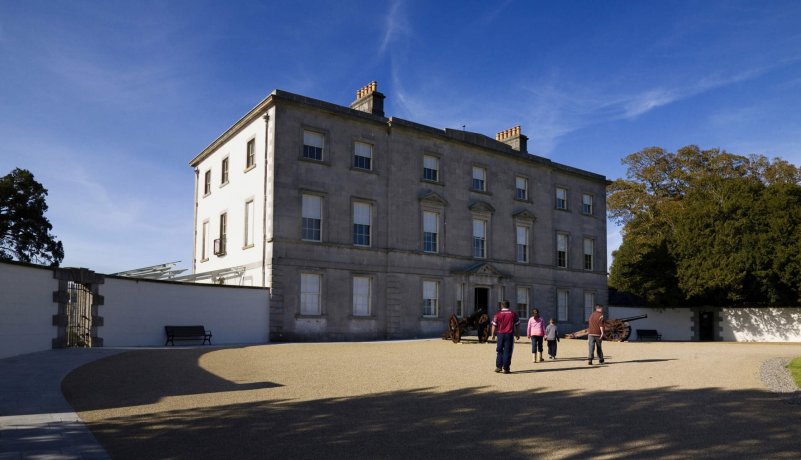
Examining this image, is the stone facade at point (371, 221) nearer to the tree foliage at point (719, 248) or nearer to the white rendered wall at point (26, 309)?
the tree foliage at point (719, 248)

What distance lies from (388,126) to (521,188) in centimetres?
986

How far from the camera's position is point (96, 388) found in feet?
36.6

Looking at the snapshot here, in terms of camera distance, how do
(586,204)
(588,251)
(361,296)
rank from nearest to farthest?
(361,296)
(588,251)
(586,204)

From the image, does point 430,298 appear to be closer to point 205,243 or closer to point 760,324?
point 205,243

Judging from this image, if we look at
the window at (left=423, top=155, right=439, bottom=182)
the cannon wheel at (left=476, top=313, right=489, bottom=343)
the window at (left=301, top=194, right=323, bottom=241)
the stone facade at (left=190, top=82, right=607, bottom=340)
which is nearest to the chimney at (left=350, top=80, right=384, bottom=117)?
the stone facade at (left=190, top=82, right=607, bottom=340)

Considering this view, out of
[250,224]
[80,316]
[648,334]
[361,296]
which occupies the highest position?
[250,224]

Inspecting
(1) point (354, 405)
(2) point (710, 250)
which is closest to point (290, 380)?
(1) point (354, 405)

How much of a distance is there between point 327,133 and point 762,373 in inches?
782

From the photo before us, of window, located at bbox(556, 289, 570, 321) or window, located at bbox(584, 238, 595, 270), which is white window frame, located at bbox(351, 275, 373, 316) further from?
window, located at bbox(584, 238, 595, 270)

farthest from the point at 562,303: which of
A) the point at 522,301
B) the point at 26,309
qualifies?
the point at 26,309

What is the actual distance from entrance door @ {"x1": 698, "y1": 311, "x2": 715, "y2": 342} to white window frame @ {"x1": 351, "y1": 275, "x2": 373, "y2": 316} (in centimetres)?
2415

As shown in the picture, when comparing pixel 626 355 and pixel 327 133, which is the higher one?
pixel 327 133

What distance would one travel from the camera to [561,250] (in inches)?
1519

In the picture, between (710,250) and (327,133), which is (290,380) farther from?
(710,250)
